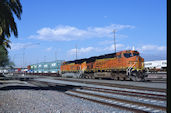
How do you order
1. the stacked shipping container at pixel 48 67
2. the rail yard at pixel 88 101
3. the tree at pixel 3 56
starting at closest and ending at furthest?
the rail yard at pixel 88 101 < the tree at pixel 3 56 < the stacked shipping container at pixel 48 67

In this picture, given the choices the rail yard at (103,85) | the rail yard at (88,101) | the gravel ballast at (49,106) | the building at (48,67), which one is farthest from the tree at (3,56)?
the gravel ballast at (49,106)

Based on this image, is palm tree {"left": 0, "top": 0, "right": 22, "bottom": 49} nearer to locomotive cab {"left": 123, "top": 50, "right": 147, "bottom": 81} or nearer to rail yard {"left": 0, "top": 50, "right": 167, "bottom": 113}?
rail yard {"left": 0, "top": 50, "right": 167, "bottom": 113}

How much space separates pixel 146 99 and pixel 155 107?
242cm

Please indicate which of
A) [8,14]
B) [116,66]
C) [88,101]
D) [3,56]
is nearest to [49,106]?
[88,101]

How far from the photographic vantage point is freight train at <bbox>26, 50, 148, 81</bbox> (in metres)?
23.1

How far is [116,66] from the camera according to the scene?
25734 mm

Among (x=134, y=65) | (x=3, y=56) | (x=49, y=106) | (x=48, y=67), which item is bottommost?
(x=49, y=106)

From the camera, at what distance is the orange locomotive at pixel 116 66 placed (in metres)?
23.1

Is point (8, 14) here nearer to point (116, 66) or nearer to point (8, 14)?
point (8, 14)

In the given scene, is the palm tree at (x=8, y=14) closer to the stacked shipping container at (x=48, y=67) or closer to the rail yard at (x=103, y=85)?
the rail yard at (x=103, y=85)

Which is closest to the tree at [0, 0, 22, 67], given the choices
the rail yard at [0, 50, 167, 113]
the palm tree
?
the palm tree

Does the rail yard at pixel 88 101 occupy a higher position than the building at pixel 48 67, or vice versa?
the building at pixel 48 67

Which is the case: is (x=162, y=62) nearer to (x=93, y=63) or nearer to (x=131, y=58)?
(x=93, y=63)

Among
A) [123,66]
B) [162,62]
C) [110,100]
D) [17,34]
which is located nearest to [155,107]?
[110,100]
